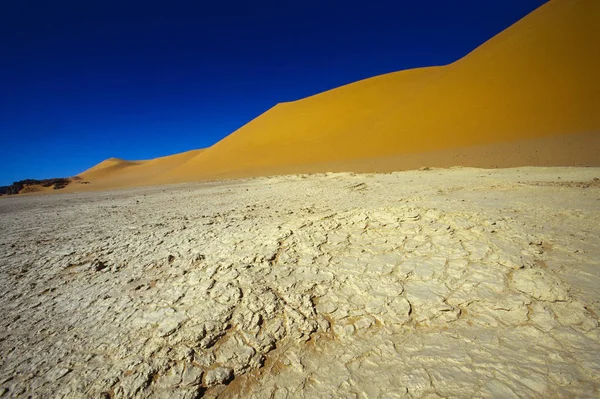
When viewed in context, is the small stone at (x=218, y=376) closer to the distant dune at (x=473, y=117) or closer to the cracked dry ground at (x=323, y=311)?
the cracked dry ground at (x=323, y=311)

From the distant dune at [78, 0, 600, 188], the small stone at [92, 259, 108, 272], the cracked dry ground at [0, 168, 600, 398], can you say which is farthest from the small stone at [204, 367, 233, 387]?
the distant dune at [78, 0, 600, 188]

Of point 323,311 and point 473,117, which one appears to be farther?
point 473,117

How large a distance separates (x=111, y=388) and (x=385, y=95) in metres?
26.5

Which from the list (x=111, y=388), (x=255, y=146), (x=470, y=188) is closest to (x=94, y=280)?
(x=111, y=388)

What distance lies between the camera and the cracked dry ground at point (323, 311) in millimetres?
1184

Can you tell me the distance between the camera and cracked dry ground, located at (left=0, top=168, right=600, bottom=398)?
118 cm

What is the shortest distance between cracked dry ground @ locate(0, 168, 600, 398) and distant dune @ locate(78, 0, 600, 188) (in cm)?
971

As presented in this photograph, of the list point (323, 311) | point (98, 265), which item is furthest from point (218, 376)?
point (98, 265)

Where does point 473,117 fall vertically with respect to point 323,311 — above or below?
above

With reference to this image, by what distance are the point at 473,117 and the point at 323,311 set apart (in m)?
17.9

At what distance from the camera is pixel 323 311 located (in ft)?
5.38

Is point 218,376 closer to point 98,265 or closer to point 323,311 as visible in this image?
point 323,311

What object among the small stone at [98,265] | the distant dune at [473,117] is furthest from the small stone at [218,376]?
the distant dune at [473,117]

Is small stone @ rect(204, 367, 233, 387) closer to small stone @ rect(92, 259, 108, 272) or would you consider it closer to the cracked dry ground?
the cracked dry ground
